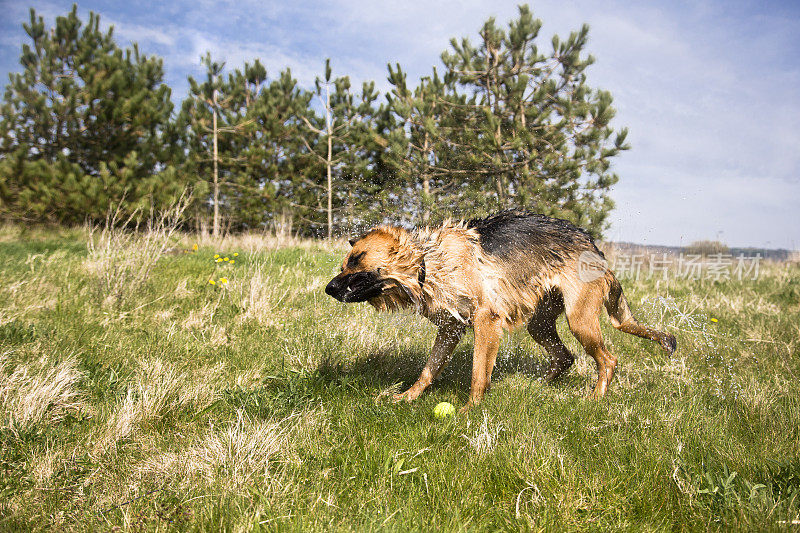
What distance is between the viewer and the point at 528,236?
10.9ft

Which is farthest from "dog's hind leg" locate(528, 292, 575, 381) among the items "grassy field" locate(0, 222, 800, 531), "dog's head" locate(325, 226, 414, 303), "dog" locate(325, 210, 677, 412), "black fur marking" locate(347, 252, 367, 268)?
"black fur marking" locate(347, 252, 367, 268)

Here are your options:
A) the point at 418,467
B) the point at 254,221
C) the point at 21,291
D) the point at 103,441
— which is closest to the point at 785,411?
the point at 418,467

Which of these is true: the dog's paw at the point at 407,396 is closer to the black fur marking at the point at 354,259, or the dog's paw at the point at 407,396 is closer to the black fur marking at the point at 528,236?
the black fur marking at the point at 354,259

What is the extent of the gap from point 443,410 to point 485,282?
921 millimetres

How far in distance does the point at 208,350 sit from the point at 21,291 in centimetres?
258

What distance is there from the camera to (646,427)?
2590 mm

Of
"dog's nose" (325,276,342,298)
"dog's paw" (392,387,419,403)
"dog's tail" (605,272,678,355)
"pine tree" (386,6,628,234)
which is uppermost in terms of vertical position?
"pine tree" (386,6,628,234)

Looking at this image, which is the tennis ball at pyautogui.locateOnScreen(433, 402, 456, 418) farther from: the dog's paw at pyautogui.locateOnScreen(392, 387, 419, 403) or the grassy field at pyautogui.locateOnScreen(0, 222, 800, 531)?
the dog's paw at pyautogui.locateOnScreen(392, 387, 419, 403)

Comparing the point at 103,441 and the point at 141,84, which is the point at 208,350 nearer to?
the point at 103,441

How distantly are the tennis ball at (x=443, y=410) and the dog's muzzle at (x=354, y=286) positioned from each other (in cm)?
87

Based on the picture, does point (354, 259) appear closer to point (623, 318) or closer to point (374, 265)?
point (374, 265)

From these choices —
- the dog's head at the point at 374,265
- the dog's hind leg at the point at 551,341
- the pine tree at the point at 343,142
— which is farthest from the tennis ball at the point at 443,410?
the pine tree at the point at 343,142

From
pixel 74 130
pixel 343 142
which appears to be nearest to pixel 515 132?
pixel 343 142

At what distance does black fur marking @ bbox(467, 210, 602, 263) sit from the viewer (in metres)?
3.23
